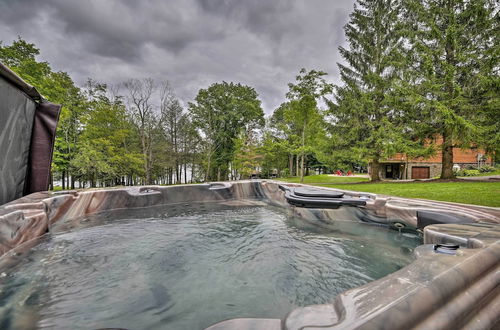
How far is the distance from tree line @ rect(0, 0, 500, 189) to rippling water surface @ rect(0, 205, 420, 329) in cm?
682

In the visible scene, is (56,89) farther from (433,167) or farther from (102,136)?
(433,167)

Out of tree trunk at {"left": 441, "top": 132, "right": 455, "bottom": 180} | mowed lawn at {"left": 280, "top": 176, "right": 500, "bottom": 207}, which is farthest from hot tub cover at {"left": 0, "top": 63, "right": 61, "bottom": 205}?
tree trunk at {"left": 441, "top": 132, "right": 455, "bottom": 180}

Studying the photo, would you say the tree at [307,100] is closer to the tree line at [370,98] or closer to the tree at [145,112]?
the tree line at [370,98]

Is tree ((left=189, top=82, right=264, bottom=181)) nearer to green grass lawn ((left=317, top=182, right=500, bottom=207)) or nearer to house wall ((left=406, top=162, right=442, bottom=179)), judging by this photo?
green grass lawn ((left=317, top=182, right=500, bottom=207))

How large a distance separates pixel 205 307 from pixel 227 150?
15036 millimetres

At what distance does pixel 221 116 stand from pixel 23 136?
41.5 ft

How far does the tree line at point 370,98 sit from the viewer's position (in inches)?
252

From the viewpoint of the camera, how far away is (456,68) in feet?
21.1

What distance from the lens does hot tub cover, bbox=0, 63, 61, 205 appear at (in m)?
2.34

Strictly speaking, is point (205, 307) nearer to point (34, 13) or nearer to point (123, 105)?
point (34, 13)

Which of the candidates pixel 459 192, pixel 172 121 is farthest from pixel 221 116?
pixel 459 192

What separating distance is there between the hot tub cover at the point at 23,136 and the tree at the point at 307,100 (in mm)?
8788

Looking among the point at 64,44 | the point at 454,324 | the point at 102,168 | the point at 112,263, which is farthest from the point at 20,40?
the point at 454,324

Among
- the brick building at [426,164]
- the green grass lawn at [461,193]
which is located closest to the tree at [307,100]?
the green grass lawn at [461,193]
